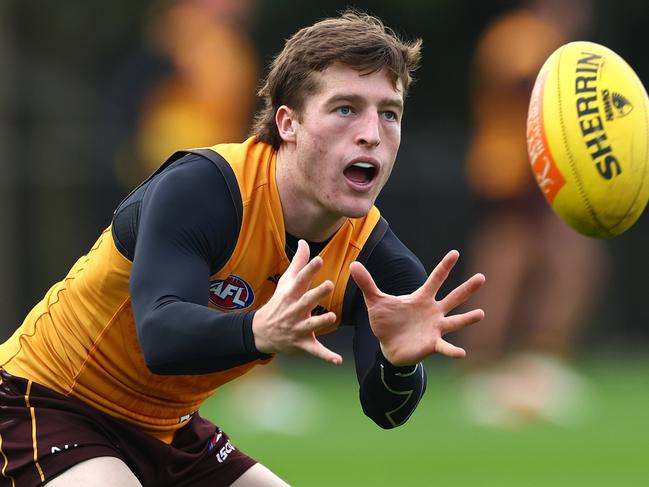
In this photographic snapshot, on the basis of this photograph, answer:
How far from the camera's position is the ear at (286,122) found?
4.64 meters

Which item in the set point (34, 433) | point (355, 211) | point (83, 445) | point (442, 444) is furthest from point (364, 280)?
point (442, 444)

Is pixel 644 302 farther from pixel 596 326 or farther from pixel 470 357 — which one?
pixel 470 357

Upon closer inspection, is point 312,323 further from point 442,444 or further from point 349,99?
point 442,444

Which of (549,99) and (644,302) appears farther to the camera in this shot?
(644,302)

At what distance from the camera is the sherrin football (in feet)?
15.8

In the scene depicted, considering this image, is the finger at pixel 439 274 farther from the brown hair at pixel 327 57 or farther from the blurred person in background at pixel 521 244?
the blurred person in background at pixel 521 244

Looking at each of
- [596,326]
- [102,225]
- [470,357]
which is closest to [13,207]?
[102,225]

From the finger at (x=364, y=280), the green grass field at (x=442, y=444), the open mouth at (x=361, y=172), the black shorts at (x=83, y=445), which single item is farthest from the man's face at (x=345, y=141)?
the green grass field at (x=442, y=444)

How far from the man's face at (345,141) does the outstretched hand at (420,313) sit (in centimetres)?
41

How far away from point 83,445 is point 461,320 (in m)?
1.19

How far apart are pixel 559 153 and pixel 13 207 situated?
30.1ft

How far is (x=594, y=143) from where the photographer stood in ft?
15.9

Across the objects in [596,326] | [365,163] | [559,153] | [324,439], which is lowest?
[324,439]

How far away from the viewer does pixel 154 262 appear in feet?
13.5
